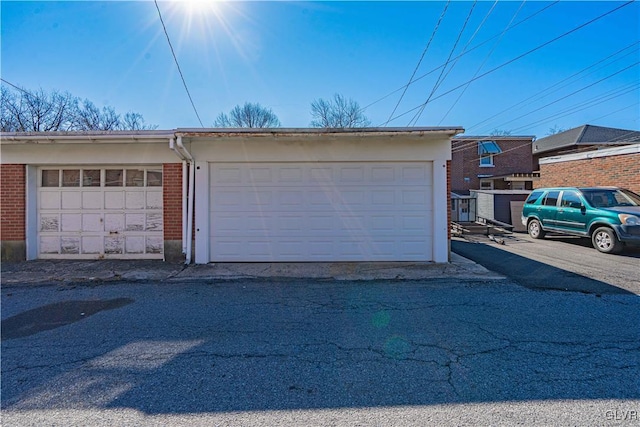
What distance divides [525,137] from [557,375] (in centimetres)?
2616

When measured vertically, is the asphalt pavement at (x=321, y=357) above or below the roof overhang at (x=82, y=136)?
below

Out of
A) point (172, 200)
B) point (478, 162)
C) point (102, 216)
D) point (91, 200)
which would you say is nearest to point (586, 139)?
point (478, 162)

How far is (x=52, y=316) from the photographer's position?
14.4ft

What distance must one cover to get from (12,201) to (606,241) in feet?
50.2

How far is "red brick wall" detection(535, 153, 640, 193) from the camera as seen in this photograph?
1139 cm

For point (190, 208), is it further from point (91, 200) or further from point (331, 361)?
point (331, 361)

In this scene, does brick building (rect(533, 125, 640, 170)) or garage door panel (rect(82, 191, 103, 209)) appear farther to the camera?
brick building (rect(533, 125, 640, 170))

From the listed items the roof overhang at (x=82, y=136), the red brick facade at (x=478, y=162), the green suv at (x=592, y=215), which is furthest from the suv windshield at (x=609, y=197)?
the red brick facade at (x=478, y=162)

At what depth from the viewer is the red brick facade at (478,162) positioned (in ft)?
78.3

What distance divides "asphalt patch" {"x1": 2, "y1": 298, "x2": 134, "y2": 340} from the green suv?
11354mm

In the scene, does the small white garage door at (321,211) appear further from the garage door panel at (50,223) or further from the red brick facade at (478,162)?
the red brick facade at (478,162)

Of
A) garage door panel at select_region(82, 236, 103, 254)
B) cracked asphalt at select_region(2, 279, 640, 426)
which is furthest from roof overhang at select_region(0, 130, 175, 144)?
cracked asphalt at select_region(2, 279, 640, 426)

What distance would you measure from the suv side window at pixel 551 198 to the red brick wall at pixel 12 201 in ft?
49.8

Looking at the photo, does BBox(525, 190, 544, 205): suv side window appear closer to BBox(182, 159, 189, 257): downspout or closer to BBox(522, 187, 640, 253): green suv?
BBox(522, 187, 640, 253): green suv
